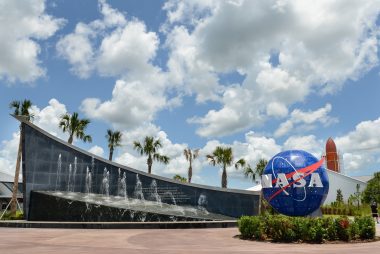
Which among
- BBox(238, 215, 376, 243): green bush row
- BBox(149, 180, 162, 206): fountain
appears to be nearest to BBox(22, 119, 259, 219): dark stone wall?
BBox(149, 180, 162, 206): fountain

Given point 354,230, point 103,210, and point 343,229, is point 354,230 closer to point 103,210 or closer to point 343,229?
point 343,229

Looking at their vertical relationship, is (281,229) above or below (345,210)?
above

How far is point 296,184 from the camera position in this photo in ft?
64.3

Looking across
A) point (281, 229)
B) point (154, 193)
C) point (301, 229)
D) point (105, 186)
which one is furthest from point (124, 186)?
point (301, 229)

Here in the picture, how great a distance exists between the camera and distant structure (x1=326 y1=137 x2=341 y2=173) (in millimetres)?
100938

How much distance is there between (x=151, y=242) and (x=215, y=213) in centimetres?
1522

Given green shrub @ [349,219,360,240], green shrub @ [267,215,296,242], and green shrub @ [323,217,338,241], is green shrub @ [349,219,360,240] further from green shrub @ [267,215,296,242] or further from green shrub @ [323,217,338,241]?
green shrub @ [267,215,296,242]

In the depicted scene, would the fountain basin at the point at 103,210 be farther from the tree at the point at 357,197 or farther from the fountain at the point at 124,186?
the tree at the point at 357,197

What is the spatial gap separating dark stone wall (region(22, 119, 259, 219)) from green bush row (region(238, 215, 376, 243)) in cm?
1420

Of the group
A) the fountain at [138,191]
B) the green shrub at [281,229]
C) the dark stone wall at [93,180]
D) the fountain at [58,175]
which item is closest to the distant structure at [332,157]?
the dark stone wall at [93,180]

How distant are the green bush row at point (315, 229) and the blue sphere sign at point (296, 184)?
358 centimetres

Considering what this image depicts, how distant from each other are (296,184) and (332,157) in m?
88.8

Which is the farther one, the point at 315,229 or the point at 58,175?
the point at 58,175

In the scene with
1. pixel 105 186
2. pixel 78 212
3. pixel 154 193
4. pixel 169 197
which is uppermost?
pixel 105 186
